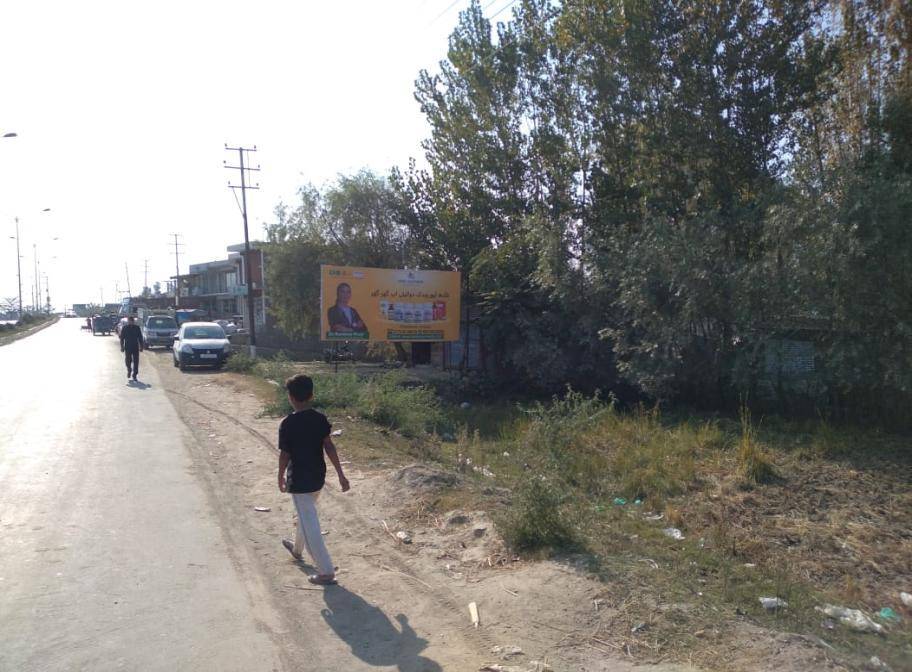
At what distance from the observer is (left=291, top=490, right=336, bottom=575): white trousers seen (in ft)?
19.1

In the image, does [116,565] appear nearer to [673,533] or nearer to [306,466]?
[306,466]

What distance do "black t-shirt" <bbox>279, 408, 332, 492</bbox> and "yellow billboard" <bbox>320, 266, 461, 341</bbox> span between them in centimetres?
1587

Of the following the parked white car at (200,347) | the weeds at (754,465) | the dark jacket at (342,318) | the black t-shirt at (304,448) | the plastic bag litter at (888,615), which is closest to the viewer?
the plastic bag litter at (888,615)

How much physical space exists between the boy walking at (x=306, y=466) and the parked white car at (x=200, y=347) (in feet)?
63.4

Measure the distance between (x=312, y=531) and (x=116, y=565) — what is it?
181cm

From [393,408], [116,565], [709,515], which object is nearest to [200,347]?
[393,408]

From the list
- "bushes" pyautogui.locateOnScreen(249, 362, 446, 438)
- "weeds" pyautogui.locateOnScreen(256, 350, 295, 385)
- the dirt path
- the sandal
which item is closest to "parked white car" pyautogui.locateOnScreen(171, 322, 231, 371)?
"weeds" pyautogui.locateOnScreen(256, 350, 295, 385)

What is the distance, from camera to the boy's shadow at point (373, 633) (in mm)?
4598

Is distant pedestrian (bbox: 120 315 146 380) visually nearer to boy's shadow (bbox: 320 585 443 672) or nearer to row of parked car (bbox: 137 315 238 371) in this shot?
row of parked car (bbox: 137 315 238 371)

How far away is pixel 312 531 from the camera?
583 cm

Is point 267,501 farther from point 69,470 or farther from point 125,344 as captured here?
point 125,344

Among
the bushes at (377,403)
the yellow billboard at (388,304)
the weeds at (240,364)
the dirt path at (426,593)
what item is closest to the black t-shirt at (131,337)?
the weeds at (240,364)

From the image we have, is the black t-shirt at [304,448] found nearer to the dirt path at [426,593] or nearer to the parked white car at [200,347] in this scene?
the dirt path at [426,593]

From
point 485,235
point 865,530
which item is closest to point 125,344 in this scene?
point 485,235
